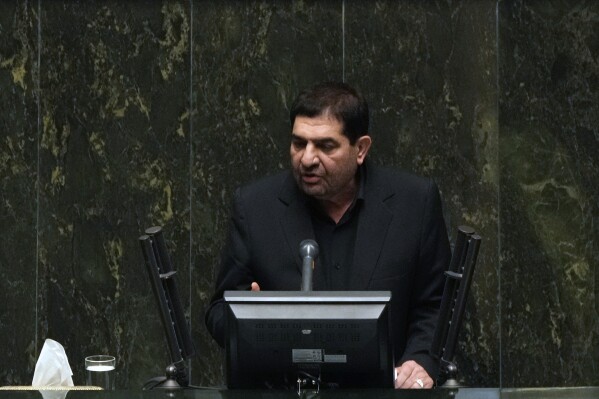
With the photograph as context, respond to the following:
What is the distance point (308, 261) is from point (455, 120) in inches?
93.9

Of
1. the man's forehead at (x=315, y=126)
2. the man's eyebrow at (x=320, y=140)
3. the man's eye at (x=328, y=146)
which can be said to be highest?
the man's forehead at (x=315, y=126)

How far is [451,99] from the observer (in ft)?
21.6

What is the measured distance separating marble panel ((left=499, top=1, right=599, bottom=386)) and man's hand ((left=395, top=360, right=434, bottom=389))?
166cm

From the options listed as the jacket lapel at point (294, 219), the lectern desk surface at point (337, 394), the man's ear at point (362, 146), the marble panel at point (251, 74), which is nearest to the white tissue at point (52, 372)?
the lectern desk surface at point (337, 394)

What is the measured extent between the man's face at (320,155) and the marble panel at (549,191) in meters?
1.38

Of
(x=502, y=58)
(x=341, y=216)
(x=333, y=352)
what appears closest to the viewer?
(x=333, y=352)

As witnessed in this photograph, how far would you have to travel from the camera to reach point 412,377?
16.1ft

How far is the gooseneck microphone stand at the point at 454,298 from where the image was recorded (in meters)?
4.32

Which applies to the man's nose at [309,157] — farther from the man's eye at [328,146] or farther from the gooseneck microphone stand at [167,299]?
the gooseneck microphone stand at [167,299]

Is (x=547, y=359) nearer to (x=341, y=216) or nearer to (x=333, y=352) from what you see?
(x=341, y=216)

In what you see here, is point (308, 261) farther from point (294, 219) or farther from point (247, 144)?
point (247, 144)

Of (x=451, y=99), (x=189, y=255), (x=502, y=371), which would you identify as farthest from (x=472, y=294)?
(x=189, y=255)

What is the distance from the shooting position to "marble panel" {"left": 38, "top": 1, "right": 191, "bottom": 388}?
21.7 feet

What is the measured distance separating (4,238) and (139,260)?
63 centimetres
